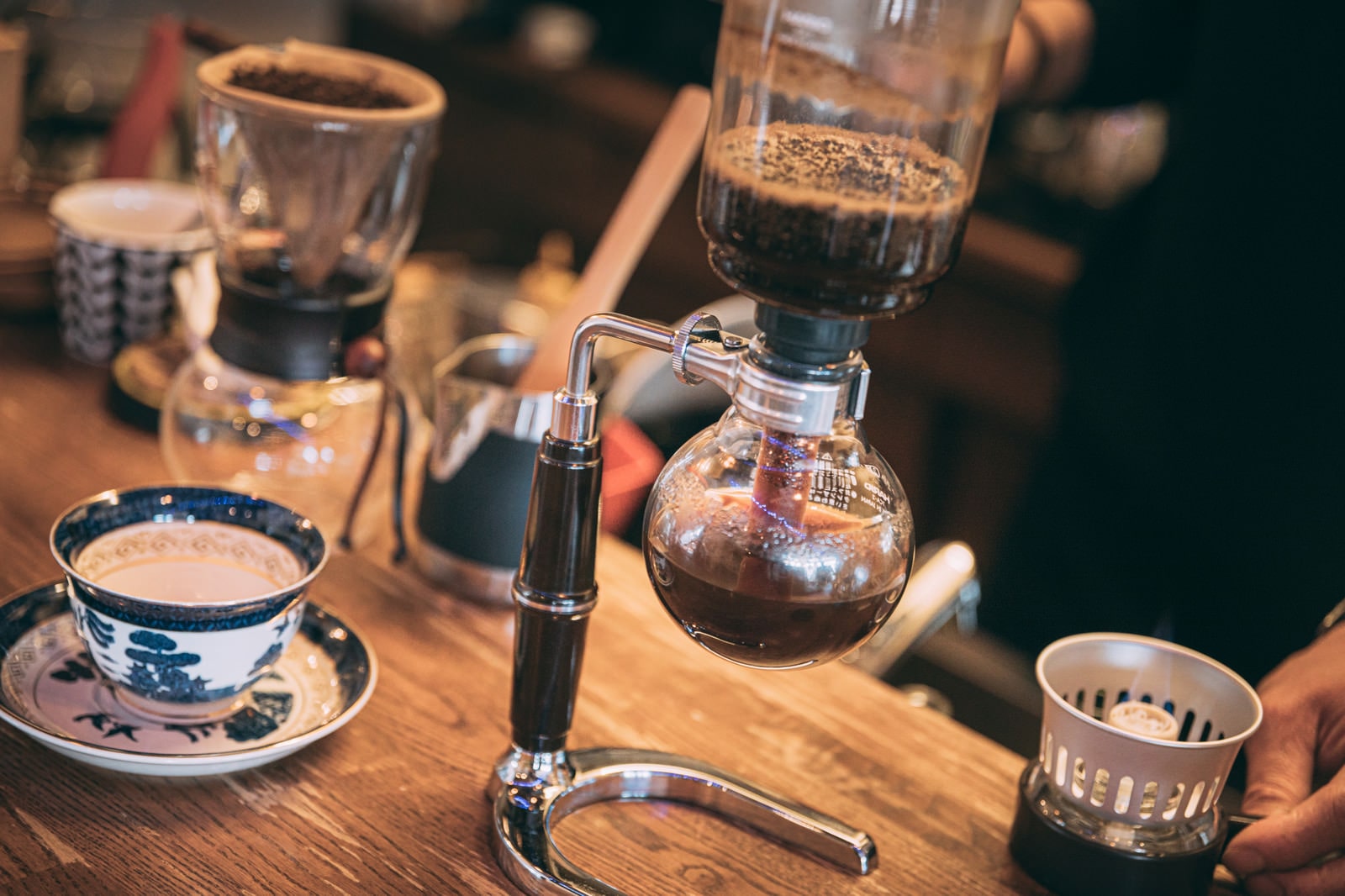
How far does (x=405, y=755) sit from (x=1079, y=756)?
435 mm

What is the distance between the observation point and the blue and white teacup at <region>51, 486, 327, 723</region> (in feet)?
2.45

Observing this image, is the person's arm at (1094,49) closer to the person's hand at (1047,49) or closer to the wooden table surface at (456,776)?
the person's hand at (1047,49)

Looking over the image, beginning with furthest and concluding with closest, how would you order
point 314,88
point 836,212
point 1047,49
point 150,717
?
point 1047,49
point 314,88
point 150,717
point 836,212

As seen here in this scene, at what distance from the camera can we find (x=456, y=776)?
0.83 meters

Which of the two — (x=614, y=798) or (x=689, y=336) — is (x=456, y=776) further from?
(x=689, y=336)

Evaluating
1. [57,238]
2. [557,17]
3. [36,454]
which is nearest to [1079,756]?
[36,454]

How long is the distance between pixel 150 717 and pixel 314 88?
508 mm

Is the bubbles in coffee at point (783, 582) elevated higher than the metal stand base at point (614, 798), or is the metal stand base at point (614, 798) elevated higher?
the bubbles in coffee at point (783, 582)

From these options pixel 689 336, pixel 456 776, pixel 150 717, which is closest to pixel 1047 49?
pixel 689 336

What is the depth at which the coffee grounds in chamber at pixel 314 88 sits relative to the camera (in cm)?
99

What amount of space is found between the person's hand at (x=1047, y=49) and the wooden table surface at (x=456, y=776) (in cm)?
79

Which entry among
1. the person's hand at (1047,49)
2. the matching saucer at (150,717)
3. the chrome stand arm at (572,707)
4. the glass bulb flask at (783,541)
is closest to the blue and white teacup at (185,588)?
the matching saucer at (150,717)

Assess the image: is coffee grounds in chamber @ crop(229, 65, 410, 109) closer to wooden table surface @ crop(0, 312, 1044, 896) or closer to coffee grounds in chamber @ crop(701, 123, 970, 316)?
wooden table surface @ crop(0, 312, 1044, 896)

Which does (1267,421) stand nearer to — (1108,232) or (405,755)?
(1108,232)
